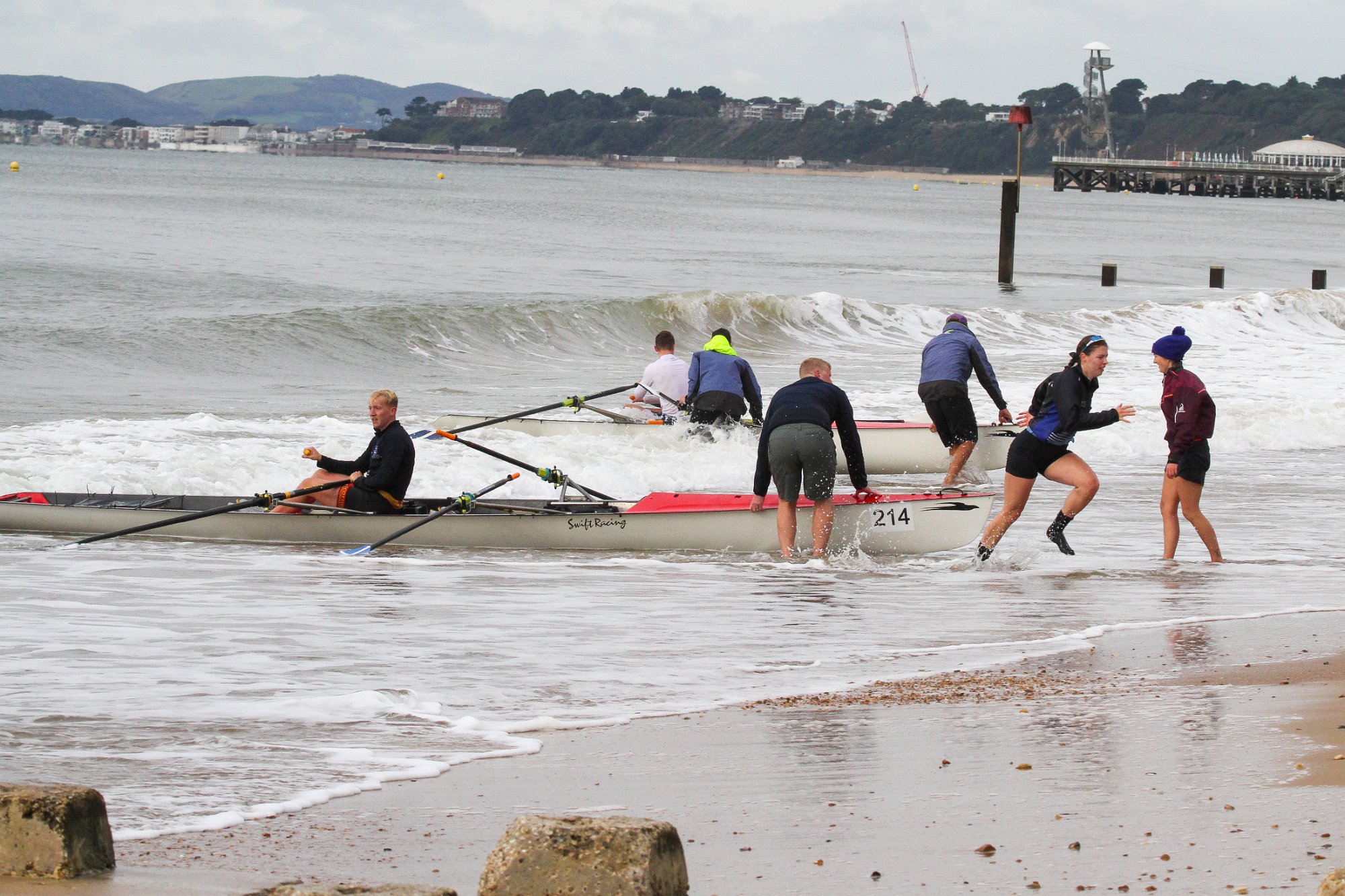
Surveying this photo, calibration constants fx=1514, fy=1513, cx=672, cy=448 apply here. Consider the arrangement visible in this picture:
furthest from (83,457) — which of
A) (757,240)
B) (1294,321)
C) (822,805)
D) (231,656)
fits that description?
(757,240)

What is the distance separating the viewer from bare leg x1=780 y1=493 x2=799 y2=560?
9.40 m

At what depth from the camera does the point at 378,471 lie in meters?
9.74

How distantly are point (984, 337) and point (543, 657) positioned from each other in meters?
21.7

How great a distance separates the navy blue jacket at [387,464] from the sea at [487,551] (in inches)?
18.1

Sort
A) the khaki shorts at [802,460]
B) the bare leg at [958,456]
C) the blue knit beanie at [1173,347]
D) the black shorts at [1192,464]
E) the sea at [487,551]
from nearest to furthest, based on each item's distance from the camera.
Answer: the sea at [487,551]
the blue knit beanie at [1173,347]
the black shorts at [1192,464]
the khaki shorts at [802,460]
the bare leg at [958,456]

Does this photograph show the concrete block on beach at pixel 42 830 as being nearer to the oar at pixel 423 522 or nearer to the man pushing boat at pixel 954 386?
the oar at pixel 423 522

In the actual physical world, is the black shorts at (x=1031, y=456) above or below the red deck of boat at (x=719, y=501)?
above

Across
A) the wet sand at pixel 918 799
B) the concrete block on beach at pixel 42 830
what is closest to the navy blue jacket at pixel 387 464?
the wet sand at pixel 918 799

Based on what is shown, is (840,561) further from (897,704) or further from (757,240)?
(757,240)

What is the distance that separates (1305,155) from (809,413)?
457 feet

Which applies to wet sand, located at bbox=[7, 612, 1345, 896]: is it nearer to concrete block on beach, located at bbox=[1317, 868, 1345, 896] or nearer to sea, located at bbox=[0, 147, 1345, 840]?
sea, located at bbox=[0, 147, 1345, 840]

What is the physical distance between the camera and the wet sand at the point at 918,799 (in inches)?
152

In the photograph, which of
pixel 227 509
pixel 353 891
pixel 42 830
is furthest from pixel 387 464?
pixel 353 891

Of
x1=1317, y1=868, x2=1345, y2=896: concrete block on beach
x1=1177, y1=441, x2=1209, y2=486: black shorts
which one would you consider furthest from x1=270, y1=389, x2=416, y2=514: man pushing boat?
x1=1317, y1=868, x2=1345, y2=896: concrete block on beach
